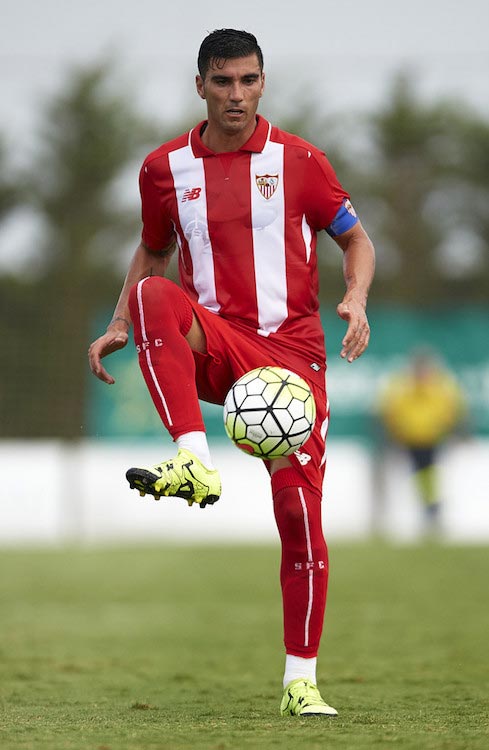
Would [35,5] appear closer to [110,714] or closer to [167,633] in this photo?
[167,633]

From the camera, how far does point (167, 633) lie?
30.7 ft

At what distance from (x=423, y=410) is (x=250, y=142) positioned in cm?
1190

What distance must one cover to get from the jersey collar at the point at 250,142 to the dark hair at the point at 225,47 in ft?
0.98

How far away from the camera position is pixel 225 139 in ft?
18.3

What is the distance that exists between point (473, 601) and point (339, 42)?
12209 millimetres

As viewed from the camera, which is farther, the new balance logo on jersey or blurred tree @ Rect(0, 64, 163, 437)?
blurred tree @ Rect(0, 64, 163, 437)

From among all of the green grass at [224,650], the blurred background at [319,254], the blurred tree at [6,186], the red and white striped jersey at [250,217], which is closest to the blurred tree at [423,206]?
the blurred background at [319,254]

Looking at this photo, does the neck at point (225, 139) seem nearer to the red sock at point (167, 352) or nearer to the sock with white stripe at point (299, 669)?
the red sock at point (167, 352)

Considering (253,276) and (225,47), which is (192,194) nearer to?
(253,276)

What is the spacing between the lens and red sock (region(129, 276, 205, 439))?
523 cm

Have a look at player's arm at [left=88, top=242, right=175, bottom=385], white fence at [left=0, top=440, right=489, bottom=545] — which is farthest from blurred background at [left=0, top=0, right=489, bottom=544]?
player's arm at [left=88, top=242, right=175, bottom=385]

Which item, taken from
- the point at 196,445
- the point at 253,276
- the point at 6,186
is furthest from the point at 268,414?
the point at 6,186

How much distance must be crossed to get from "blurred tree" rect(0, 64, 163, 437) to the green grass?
10.2 ft

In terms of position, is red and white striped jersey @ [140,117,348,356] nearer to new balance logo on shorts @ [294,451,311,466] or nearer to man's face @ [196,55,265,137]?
man's face @ [196,55,265,137]
